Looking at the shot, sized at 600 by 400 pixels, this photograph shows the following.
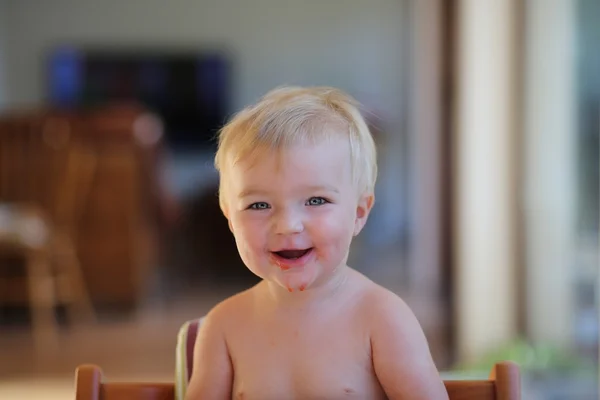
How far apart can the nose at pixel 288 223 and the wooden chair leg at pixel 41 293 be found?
9.32 feet

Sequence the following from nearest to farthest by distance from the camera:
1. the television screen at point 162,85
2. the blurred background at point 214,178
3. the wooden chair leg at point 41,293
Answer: the blurred background at point 214,178 → the wooden chair leg at point 41,293 → the television screen at point 162,85

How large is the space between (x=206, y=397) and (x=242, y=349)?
0.15 ft

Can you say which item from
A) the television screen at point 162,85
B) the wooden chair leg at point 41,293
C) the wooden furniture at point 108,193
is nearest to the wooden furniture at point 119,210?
the wooden furniture at point 108,193

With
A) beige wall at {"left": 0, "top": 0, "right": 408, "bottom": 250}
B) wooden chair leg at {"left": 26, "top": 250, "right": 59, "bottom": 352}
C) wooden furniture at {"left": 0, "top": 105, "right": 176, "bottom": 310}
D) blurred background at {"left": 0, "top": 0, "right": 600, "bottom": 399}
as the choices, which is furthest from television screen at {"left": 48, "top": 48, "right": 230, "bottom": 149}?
wooden chair leg at {"left": 26, "top": 250, "right": 59, "bottom": 352}

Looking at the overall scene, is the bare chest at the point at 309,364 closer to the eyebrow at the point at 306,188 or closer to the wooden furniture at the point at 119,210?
the eyebrow at the point at 306,188

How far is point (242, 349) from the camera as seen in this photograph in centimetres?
58

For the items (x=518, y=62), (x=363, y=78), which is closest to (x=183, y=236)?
(x=363, y=78)

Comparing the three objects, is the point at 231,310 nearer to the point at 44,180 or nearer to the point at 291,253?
the point at 291,253

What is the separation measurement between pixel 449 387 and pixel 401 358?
2.8 inches

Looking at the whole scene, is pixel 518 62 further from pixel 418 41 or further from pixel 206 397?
pixel 206 397

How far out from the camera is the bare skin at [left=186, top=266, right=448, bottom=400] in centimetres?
55

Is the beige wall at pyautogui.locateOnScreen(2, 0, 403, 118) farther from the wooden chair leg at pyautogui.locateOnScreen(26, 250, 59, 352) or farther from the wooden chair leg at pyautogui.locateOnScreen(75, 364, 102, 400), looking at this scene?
the wooden chair leg at pyautogui.locateOnScreen(75, 364, 102, 400)

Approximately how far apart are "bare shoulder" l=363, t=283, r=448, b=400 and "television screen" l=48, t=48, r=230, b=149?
503 centimetres

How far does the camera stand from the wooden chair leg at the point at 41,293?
323 cm
